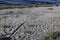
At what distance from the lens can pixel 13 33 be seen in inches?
522

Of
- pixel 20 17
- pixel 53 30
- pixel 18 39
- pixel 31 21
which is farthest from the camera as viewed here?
pixel 20 17

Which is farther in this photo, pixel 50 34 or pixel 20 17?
pixel 20 17

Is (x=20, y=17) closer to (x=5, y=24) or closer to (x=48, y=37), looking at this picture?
(x=5, y=24)

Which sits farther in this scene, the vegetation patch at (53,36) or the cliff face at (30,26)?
the cliff face at (30,26)

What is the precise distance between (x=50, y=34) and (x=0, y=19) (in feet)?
15.6

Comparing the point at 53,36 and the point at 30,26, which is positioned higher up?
the point at 53,36

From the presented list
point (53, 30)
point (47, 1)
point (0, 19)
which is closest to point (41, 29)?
point (53, 30)

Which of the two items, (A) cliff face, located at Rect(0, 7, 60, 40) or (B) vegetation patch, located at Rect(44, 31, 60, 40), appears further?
(A) cliff face, located at Rect(0, 7, 60, 40)

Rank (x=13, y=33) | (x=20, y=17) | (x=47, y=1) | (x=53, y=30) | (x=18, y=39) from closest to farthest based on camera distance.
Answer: (x=18, y=39) → (x=13, y=33) → (x=53, y=30) → (x=20, y=17) → (x=47, y=1)

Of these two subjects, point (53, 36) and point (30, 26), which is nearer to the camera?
point (53, 36)

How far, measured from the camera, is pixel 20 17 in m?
17.7

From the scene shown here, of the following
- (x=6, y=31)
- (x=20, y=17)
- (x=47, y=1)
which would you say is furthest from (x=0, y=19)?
(x=47, y=1)

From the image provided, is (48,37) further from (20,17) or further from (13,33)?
(20,17)

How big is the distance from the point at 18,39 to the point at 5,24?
9.12 ft
